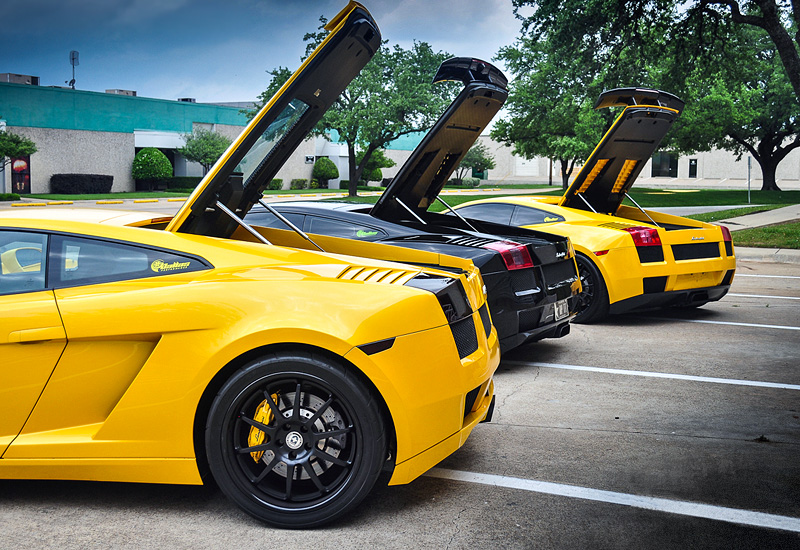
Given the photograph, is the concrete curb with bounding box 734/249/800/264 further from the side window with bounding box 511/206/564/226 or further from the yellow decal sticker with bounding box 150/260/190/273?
the yellow decal sticker with bounding box 150/260/190/273

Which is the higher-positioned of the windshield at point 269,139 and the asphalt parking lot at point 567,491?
the windshield at point 269,139

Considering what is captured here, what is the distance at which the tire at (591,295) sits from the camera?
8195mm

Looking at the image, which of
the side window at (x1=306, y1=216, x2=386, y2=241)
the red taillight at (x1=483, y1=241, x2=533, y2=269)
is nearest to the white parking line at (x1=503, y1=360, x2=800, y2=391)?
the red taillight at (x1=483, y1=241, x2=533, y2=269)

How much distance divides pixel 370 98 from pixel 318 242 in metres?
32.1

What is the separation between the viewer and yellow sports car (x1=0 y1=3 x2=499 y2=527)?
10.6 ft

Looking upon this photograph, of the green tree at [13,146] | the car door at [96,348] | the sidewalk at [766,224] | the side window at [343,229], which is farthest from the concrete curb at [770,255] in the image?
the green tree at [13,146]

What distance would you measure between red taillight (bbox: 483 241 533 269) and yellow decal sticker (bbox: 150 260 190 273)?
302cm

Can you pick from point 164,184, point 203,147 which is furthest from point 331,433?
point 164,184

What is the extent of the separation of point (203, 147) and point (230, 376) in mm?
47510

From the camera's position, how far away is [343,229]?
22.3 feet

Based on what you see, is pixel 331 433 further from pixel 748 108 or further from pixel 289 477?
pixel 748 108

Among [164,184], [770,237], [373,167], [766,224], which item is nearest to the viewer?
[770,237]

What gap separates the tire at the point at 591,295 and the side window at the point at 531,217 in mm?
766

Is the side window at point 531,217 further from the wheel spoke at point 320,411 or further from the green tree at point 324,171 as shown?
the green tree at point 324,171
